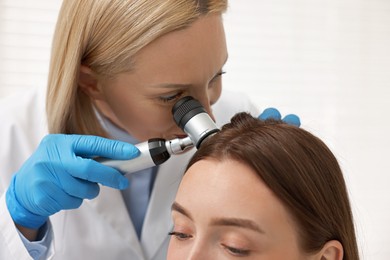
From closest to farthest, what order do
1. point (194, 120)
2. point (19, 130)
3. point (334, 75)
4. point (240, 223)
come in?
1. point (240, 223)
2. point (194, 120)
3. point (19, 130)
4. point (334, 75)

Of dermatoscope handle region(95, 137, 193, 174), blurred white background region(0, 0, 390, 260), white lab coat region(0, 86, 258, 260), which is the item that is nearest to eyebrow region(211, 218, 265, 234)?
dermatoscope handle region(95, 137, 193, 174)

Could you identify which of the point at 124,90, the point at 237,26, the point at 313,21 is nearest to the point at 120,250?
the point at 124,90

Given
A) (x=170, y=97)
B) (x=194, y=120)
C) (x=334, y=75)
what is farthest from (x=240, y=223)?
(x=334, y=75)

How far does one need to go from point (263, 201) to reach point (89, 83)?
61cm

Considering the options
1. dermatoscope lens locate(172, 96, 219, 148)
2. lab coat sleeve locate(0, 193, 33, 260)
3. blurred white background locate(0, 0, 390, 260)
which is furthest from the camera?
blurred white background locate(0, 0, 390, 260)

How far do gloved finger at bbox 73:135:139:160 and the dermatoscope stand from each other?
0.7 inches

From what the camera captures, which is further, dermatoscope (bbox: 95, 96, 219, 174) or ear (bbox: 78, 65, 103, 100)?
ear (bbox: 78, 65, 103, 100)

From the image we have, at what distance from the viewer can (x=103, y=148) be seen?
1521 mm

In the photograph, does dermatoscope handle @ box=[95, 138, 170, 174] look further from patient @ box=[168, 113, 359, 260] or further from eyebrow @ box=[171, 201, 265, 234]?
eyebrow @ box=[171, 201, 265, 234]

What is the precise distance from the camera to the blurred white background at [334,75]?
8.46 feet

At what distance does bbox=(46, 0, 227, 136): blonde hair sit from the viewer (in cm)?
144

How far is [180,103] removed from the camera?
146 cm

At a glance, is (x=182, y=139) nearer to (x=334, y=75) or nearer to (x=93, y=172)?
(x=93, y=172)

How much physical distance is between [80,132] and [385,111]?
63.6 inches
